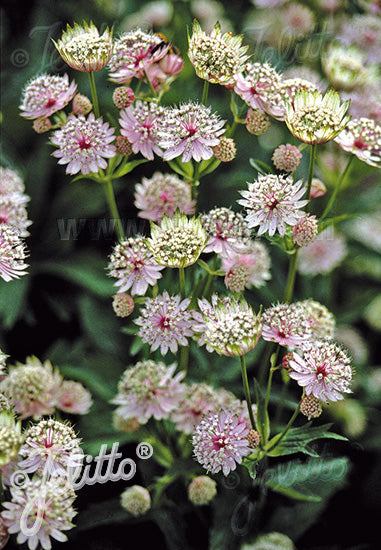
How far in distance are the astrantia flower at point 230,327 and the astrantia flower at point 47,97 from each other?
0.41 metres

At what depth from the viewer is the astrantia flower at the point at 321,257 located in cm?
160

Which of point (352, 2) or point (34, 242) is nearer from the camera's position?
point (352, 2)

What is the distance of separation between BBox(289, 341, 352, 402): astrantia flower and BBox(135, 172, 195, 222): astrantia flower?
0.34 meters

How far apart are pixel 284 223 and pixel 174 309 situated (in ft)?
0.69

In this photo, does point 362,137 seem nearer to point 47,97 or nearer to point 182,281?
point 182,281

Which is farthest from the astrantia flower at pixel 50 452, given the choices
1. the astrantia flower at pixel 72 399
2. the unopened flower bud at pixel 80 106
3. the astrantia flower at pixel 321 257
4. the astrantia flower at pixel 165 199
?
the astrantia flower at pixel 321 257

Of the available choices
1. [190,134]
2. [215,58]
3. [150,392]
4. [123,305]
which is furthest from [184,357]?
[215,58]

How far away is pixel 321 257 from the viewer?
1.61 meters

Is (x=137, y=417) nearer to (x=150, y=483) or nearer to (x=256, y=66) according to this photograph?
(x=150, y=483)

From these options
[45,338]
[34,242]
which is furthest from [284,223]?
Answer: [34,242]

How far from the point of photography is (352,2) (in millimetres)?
1513

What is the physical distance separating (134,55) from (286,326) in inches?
19.7

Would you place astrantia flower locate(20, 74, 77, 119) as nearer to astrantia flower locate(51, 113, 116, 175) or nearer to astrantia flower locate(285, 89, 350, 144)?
astrantia flower locate(51, 113, 116, 175)

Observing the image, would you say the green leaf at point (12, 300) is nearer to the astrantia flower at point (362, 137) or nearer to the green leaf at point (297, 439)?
the green leaf at point (297, 439)
